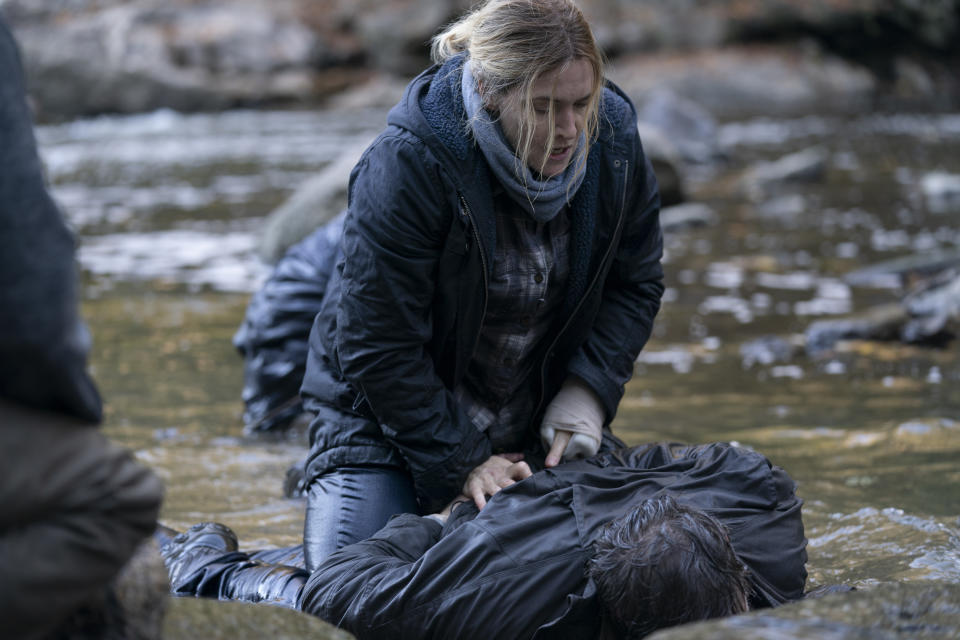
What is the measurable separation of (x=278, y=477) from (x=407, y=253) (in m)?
2.03

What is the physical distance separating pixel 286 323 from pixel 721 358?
9.45ft

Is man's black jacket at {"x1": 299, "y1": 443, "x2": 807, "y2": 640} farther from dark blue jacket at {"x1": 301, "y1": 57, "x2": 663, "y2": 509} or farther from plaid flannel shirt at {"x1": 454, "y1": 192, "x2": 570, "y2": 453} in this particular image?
plaid flannel shirt at {"x1": 454, "y1": 192, "x2": 570, "y2": 453}

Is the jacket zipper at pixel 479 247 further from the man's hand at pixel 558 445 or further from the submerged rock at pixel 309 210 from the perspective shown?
the submerged rock at pixel 309 210

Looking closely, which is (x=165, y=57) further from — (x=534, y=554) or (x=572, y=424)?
(x=534, y=554)

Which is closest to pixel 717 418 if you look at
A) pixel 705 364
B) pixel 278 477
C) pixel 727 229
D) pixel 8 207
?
pixel 705 364

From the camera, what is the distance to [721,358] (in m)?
6.83

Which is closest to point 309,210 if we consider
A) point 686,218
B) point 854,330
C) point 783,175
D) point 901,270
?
point 686,218

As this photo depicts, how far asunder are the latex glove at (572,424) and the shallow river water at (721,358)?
0.86m

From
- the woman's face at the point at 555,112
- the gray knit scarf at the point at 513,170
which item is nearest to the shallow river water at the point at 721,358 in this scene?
the gray knit scarf at the point at 513,170

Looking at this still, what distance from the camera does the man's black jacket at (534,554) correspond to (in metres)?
2.81

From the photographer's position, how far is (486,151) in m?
3.21

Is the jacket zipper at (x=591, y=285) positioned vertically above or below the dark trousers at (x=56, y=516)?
below

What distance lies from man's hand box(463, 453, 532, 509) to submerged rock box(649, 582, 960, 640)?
124cm

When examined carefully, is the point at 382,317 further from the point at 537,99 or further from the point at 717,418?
the point at 717,418
